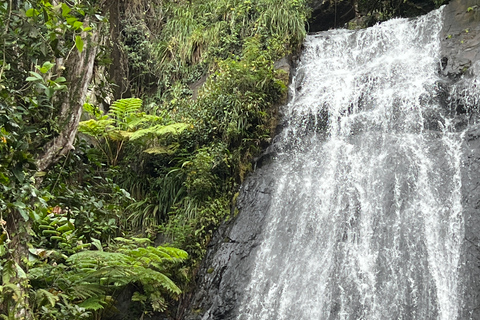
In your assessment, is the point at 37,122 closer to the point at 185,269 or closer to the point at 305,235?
the point at 185,269

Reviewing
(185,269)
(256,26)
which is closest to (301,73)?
(256,26)

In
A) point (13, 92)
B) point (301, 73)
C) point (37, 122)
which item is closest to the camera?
point (13, 92)

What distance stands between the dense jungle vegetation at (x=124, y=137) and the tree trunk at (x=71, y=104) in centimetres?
1

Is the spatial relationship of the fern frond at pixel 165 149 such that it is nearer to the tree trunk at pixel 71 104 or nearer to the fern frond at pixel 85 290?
the fern frond at pixel 85 290

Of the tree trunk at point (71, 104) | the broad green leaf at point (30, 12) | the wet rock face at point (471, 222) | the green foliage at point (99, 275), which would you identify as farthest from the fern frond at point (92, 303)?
the wet rock face at point (471, 222)

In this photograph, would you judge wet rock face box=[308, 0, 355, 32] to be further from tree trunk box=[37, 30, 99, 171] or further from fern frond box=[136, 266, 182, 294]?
tree trunk box=[37, 30, 99, 171]

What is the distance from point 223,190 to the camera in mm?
8703

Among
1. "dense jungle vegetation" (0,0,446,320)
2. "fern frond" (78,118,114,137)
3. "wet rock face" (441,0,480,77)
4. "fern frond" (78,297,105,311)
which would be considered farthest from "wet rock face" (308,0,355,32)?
"fern frond" (78,297,105,311)

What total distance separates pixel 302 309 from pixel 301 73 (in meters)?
6.02

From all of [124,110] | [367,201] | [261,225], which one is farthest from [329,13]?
[261,225]

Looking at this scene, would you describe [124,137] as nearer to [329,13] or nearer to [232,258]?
[232,258]

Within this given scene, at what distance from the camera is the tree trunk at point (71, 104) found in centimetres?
393

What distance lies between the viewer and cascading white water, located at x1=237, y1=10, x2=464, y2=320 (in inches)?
255

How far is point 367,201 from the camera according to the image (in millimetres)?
7625
